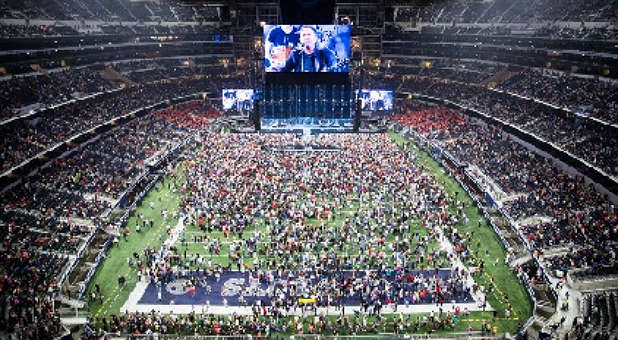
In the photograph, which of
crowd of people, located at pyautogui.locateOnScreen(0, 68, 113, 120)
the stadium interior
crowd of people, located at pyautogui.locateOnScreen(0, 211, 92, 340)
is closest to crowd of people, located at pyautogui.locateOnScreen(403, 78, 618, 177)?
the stadium interior

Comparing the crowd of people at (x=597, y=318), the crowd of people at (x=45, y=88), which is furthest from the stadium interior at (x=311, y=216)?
the crowd of people at (x=45, y=88)

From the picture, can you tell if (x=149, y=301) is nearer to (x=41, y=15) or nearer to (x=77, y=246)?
(x=77, y=246)

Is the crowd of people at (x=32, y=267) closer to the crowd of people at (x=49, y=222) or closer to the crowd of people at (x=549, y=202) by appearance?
the crowd of people at (x=49, y=222)

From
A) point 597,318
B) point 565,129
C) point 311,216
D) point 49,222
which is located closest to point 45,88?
point 49,222

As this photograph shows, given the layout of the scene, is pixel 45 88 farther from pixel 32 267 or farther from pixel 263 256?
pixel 263 256

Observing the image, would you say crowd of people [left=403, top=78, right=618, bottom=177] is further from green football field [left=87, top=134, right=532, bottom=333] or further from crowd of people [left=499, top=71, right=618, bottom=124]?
green football field [left=87, top=134, right=532, bottom=333]

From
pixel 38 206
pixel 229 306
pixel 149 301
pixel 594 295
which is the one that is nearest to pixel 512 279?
pixel 594 295
